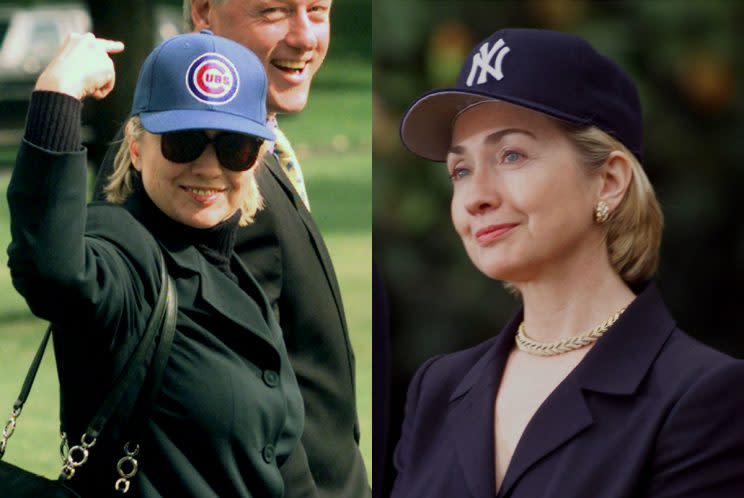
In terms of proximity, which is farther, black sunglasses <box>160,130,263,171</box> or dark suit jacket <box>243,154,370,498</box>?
dark suit jacket <box>243,154,370,498</box>

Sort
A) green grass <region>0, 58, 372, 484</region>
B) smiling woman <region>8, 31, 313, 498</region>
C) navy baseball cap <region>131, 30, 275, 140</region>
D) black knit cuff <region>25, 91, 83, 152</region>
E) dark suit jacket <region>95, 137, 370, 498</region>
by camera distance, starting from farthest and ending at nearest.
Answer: dark suit jacket <region>95, 137, 370, 498</region>
green grass <region>0, 58, 372, 484</region>
navy baseball cap <region>131, 30, 275, 140</region>
smiling woman <region>8, 31, 313, 498</region>
black knit cuff <region>25, 91, 83, 152</region>

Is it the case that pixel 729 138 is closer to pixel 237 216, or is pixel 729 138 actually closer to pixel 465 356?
pixel 465 356

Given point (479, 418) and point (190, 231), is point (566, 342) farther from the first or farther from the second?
point (190, 231)

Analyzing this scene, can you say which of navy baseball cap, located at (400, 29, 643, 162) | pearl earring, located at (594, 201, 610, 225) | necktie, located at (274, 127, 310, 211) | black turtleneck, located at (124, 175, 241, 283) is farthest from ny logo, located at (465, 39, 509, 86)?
black turtleneck, located at (124, 175, 241, 283)

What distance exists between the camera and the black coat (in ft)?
8.73

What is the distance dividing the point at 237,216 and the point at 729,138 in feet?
4.37

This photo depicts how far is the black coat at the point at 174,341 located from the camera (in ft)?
8.73

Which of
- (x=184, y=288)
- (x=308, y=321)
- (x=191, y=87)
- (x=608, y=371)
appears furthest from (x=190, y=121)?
(x=608, y=371)

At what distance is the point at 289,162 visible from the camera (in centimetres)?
325

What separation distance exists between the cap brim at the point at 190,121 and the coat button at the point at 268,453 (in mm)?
561

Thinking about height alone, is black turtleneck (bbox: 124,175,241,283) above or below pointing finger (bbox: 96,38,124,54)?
below

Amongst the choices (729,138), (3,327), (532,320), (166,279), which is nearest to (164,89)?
(166,279)

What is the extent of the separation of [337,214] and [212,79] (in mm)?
490

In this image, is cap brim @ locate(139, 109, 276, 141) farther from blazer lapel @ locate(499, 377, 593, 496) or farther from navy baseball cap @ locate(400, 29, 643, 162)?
blazer lapel @ locate(499, 377, 593, 496)
